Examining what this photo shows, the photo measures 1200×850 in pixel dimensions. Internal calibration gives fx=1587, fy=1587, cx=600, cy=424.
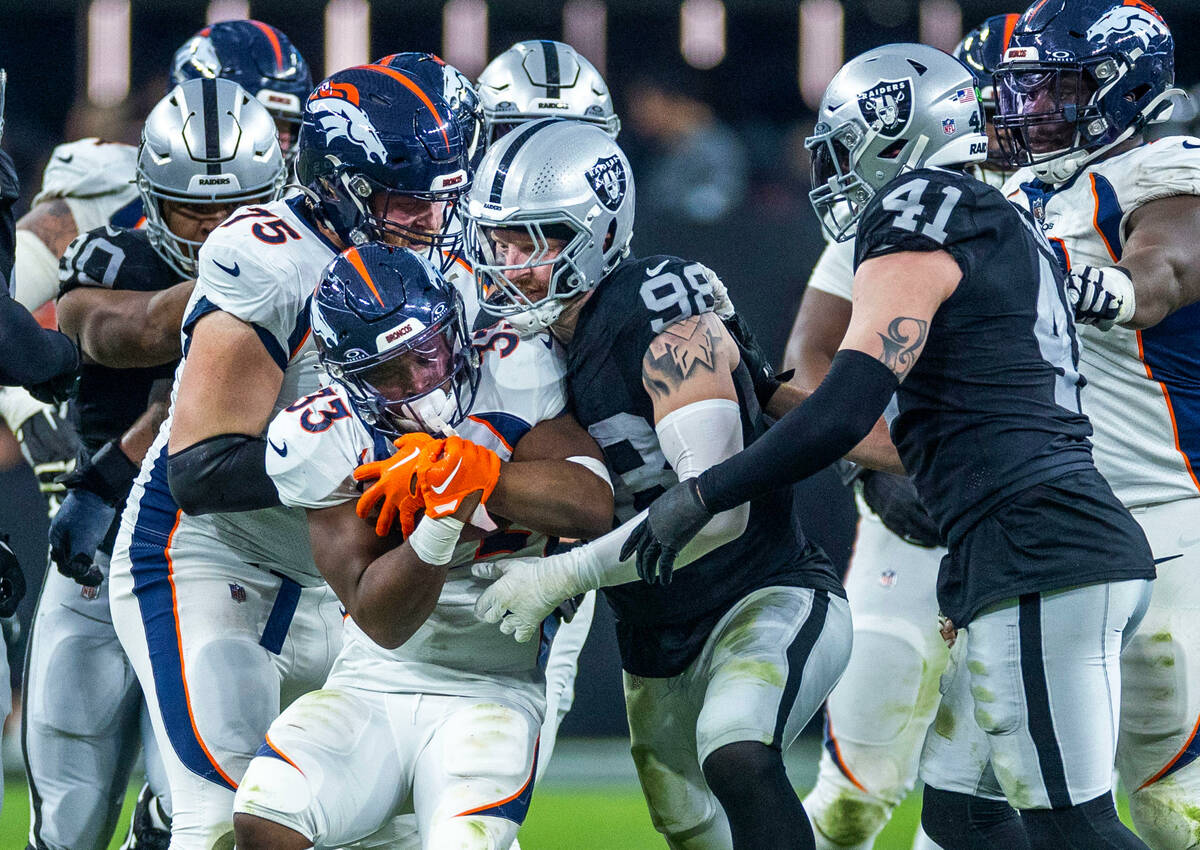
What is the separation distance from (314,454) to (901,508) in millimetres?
1940

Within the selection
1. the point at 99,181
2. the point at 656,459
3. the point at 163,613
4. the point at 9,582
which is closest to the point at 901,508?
the point at 656,459

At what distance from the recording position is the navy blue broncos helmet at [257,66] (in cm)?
462

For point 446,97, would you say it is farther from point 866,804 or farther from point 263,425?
point 866,804

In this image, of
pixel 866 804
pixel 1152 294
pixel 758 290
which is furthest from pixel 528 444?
pixel 758 290

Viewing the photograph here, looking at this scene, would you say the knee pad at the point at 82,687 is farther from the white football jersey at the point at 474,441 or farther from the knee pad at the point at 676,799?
the knee pad at the point at 676,799

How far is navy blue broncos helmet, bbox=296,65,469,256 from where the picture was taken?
130 inches

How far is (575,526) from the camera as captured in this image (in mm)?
2928

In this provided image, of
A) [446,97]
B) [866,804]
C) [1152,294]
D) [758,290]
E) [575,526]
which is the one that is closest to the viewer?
[575,526]

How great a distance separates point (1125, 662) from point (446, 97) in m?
1.93

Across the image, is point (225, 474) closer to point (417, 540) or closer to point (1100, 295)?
point (417, 540)

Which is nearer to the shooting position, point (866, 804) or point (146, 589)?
point (146, 589)

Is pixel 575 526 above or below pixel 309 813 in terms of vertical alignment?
above

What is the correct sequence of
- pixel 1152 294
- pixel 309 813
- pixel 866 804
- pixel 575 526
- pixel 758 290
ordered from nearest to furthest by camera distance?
pixel 309 813, pixel 575 526, pixel 1152 294, pixel 866 804, pixel 758 290

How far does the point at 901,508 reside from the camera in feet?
14.1
